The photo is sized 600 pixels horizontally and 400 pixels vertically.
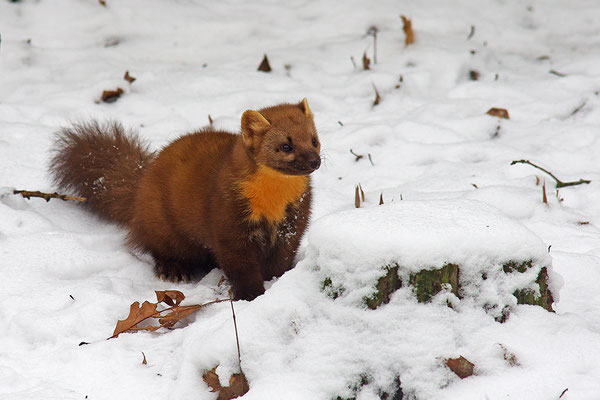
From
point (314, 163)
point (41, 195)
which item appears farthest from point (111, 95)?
point (314, 163)

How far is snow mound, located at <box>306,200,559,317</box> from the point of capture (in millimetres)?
2570

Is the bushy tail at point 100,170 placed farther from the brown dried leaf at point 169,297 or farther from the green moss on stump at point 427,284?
the green moss on stump at point 427,284

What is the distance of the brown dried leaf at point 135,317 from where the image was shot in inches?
123

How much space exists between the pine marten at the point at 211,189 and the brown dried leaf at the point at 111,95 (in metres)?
1.33

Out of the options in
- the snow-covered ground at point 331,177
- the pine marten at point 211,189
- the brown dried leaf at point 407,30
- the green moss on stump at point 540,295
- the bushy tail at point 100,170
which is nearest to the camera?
the snow-covered ground at point 331,177

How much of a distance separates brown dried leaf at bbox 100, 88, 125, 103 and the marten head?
8.62ft

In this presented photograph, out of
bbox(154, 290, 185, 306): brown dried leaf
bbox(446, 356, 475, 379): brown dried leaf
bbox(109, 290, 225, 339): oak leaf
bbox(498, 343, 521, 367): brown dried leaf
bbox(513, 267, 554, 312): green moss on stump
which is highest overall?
bbox(513, 267, 554, 312): green moss on stump

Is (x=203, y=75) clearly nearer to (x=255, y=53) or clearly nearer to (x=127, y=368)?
(x=255, y=53)

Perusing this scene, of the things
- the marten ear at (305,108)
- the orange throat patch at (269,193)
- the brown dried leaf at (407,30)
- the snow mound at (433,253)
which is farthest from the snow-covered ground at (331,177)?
the marten ear at (305,108)

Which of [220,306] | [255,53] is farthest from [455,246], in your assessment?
[255,53]

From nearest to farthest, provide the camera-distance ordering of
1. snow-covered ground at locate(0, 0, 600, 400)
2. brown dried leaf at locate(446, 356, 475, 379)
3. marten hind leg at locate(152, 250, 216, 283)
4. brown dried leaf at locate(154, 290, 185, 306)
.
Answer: brown dried leaf at locate(446, 356, 475, 379) → snow-covered ground at locate(0, 0, 600, 400) → brown dried leaf at locate(154, 290, 185, 306) → marten hind leg at locate(152, 250, 216, 283)

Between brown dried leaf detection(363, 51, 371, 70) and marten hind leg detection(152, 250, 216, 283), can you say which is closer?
marten hind leg detection(152, 250, 216, 283)

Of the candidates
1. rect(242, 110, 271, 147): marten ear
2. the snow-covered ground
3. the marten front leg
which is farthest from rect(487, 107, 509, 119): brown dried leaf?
the marten front leg

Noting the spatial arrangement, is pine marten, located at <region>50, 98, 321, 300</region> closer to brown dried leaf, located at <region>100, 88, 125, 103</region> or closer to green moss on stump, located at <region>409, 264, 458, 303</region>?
green moss on stump, located at <region>409, 264, 458, 303</region>
